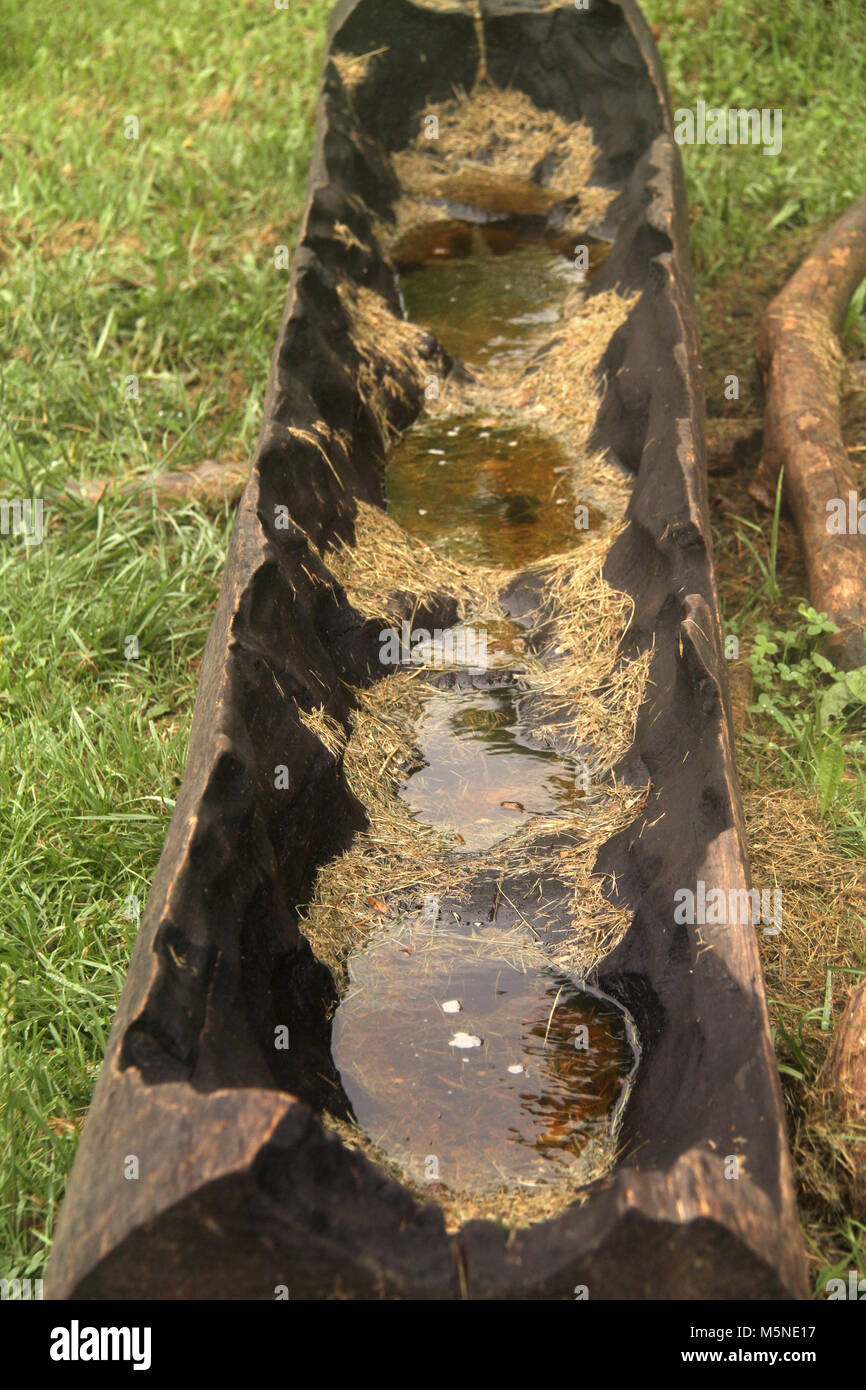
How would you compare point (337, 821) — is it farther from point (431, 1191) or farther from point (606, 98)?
point (606, 98)

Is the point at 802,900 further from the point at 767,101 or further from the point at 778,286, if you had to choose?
the point at 767,101

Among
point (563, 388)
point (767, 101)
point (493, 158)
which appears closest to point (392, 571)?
point (563, 388)

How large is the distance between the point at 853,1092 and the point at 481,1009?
2.81 feet

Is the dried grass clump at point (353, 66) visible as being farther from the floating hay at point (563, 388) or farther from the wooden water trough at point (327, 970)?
the floating hay at point (563, 388)

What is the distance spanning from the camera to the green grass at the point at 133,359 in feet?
10.7

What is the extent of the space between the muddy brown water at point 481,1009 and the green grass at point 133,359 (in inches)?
24.6

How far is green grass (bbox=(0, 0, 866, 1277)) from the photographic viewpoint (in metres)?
3.27

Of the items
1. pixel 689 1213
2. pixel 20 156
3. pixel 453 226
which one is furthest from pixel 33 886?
pixel 20 156

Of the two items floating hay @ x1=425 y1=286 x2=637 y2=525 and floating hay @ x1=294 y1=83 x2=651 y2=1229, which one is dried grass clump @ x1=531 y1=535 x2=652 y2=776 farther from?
floating hay @ x1=425 y1=286 x2=637 y2=525

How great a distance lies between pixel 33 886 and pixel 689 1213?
2186 mm

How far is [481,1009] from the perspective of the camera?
2.94 metres

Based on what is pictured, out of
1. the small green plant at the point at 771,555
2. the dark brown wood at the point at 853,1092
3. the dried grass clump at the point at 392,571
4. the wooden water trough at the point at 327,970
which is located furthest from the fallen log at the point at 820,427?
the dark brown wood at the point at 853,1092

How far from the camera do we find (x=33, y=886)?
11.3 ft

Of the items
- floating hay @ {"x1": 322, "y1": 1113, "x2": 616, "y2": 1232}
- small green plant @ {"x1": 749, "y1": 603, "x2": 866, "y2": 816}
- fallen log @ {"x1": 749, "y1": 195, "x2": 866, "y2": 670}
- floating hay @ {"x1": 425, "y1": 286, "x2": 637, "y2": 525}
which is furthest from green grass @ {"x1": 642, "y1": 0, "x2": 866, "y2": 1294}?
floating hay @ {"x1": 425, "y1": 286, "x2": 637, "y2": 525}
